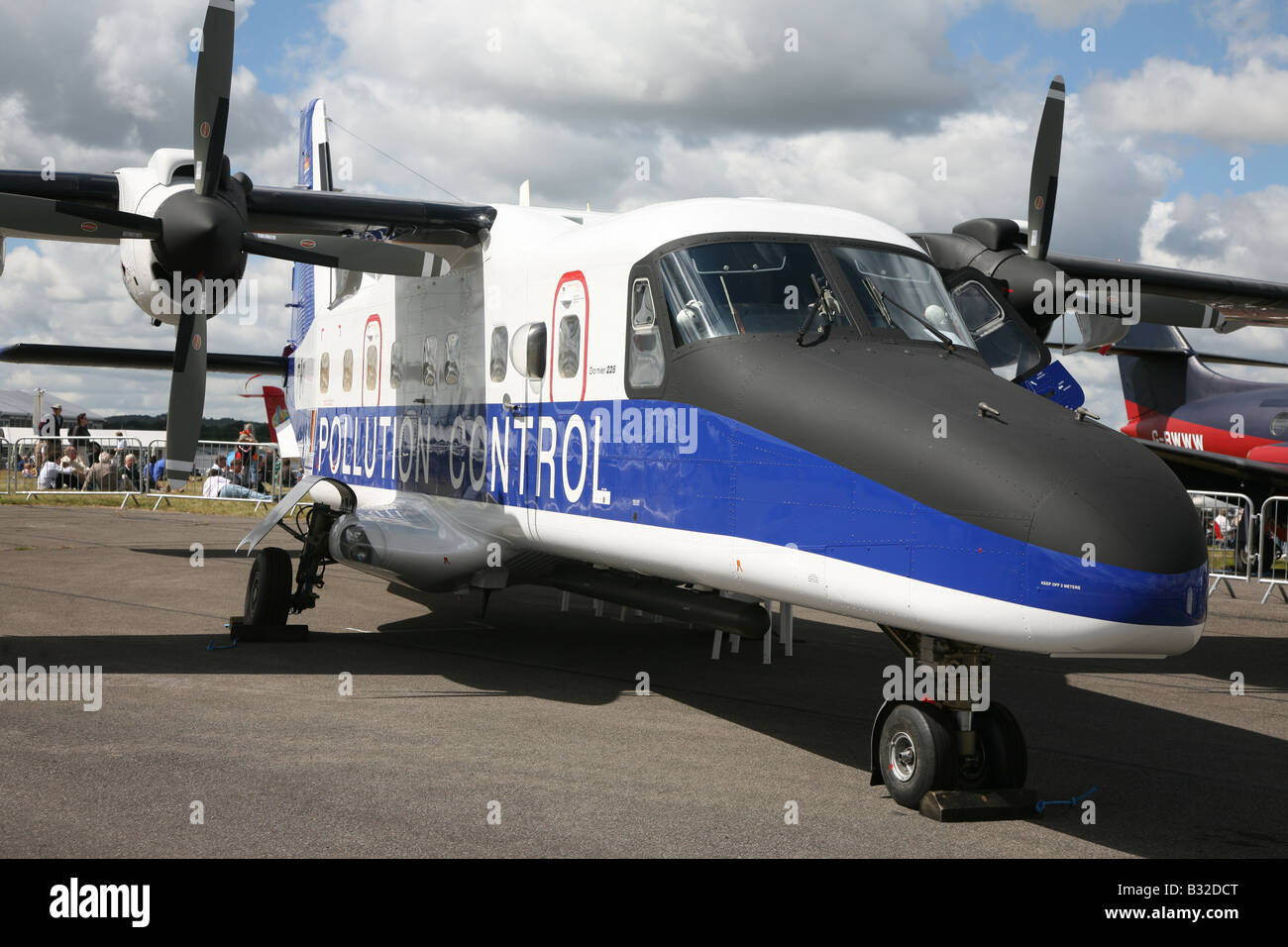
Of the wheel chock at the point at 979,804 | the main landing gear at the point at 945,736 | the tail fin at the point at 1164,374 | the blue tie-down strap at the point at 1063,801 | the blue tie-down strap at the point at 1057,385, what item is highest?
the tail fin at the point at 1164,374

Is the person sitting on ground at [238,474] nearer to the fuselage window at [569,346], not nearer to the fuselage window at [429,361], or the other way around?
the fuselage window at [429,361]

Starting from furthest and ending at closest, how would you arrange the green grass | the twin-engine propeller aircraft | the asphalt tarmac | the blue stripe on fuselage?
the green grass < the asphalt tarmac < the twin-engine propeller aircraft < the blue stripe on fuselage

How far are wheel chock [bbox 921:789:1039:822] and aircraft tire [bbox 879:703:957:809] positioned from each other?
67mm

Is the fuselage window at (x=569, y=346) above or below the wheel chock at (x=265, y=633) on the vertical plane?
above

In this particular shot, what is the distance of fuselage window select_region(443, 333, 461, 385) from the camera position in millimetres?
9922

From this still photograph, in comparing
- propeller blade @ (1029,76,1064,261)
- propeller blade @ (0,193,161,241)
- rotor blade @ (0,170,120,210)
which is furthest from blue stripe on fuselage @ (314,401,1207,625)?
propeller blade @ (1029,76,1064,261)

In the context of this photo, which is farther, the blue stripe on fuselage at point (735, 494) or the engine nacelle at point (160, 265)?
the engine nacelle at point (160, 265)

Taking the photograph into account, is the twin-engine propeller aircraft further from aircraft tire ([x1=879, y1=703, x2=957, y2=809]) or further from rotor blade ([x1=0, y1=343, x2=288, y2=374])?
rotor blade ([x1=0, y1=343, x2=288, y2=374])

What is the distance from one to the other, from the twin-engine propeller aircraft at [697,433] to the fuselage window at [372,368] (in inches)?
2.4

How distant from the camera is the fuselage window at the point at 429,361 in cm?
1039

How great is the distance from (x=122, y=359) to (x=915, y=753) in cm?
1309

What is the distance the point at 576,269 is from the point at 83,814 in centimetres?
457

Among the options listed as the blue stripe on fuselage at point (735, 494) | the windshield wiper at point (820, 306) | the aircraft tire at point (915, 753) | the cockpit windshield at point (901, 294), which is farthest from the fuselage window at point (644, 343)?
the aircraft tire at point (915, 753)
